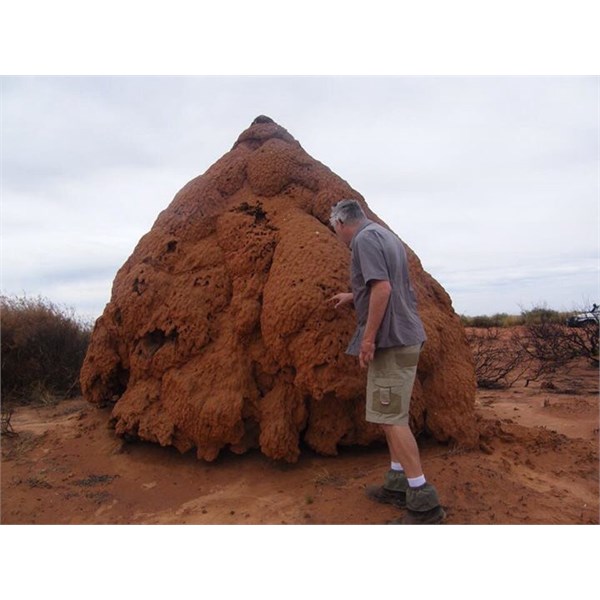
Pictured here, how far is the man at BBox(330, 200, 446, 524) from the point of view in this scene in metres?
2.90

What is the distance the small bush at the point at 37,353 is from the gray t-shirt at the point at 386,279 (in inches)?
225

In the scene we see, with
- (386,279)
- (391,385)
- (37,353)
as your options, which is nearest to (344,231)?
(386,279)

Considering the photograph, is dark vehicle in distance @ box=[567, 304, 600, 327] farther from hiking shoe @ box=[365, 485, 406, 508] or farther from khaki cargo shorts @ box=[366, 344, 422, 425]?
khaki cargo shorts @ box=[366, 344, 422, 425]

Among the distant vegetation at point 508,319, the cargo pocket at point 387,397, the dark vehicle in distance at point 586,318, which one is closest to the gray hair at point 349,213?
the cargo pocket at point 387,397

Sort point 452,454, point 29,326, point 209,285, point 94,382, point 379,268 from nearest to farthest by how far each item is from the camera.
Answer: point 379,268, point 452,454, point 209,285, point 94,382, point 29,326

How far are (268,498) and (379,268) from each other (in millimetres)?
1679

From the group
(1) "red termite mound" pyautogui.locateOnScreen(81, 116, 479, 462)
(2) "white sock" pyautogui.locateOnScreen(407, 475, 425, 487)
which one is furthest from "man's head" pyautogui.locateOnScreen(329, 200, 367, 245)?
(2) "white sock" pyautogui.locateOnScreen(407, 475, 425, 487)

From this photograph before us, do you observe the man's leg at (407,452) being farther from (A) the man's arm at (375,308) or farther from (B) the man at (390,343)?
(A) the man's arm at (375,308)

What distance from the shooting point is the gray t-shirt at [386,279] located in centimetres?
292

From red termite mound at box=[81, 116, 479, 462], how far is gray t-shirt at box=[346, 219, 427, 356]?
2.19 feet

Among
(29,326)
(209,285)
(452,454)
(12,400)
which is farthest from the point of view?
(29,326)

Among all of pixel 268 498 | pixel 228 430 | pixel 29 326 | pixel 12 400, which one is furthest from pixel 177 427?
pixel 29 326

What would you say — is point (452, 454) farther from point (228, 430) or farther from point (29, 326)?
point (29, 326)

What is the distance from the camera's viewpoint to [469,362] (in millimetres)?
4449
